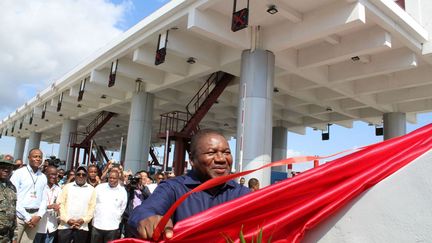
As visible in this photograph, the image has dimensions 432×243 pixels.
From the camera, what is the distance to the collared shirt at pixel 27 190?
5.57 metres

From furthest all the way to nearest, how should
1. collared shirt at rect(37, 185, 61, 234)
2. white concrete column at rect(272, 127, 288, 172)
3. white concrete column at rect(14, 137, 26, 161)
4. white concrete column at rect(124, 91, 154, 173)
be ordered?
white concrete column at rect(14, 137, 26, 161), white concrete column at rect(272, 127, 288, 172), white concrete column at rect(124, 91, 154, 173), collared shirt at rect(37, 185, 61, 234)

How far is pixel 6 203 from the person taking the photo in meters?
4.44

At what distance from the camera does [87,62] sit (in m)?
14.9

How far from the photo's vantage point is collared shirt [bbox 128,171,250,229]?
1825mm

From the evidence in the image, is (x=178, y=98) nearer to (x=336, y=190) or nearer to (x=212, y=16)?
(x=212, y=16)

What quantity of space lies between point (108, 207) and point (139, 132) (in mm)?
8966

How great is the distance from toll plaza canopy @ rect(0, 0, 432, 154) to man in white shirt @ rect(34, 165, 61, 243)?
4.45 metres

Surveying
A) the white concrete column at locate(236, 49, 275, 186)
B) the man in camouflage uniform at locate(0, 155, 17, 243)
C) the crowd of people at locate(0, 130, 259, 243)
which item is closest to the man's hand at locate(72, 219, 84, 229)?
the crowd of people at locate(0, 130, 259, 243)

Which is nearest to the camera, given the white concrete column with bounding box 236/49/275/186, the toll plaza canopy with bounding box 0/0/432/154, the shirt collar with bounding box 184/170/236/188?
the shirt collar with bounding box 184/170/236/188

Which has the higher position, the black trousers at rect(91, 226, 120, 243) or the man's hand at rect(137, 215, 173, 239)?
the man's hand at rect(137, 215, 173, 239)

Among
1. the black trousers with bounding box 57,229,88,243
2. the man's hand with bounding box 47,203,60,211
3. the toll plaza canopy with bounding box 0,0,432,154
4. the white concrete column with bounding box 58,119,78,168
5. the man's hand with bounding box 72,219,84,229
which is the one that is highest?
the toll plaza canopy with bounding box 0,0,432,154

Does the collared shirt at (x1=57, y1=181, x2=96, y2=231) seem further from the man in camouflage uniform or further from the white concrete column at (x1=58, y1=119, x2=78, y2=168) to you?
the white concrete column at (x1=58, y1=119, x2=78, y2=168)

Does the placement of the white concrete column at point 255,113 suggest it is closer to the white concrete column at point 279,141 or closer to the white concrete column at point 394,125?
the white concrete column at point 394,125

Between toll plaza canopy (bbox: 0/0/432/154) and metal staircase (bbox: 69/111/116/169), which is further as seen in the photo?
metal staircase (bbox: 69/111/116/169)
